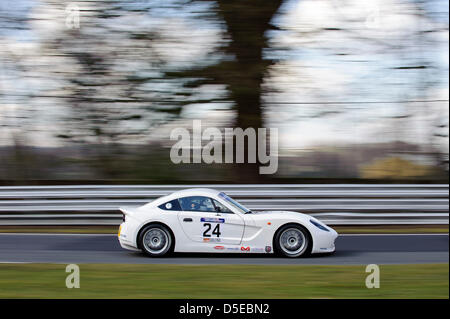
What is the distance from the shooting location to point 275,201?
1146cm

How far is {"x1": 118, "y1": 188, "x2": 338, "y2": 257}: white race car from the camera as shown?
26.6 ft

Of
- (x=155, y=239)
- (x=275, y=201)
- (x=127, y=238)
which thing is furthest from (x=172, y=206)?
(x=275, y=201)

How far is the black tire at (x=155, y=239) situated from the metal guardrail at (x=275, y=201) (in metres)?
3.31

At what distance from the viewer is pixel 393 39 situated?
12.9 m

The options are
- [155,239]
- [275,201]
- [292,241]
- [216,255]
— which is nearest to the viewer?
[292,241]

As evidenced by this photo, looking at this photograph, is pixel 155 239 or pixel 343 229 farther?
pixel 343 229

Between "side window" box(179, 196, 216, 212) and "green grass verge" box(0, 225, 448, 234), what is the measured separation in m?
3.19
